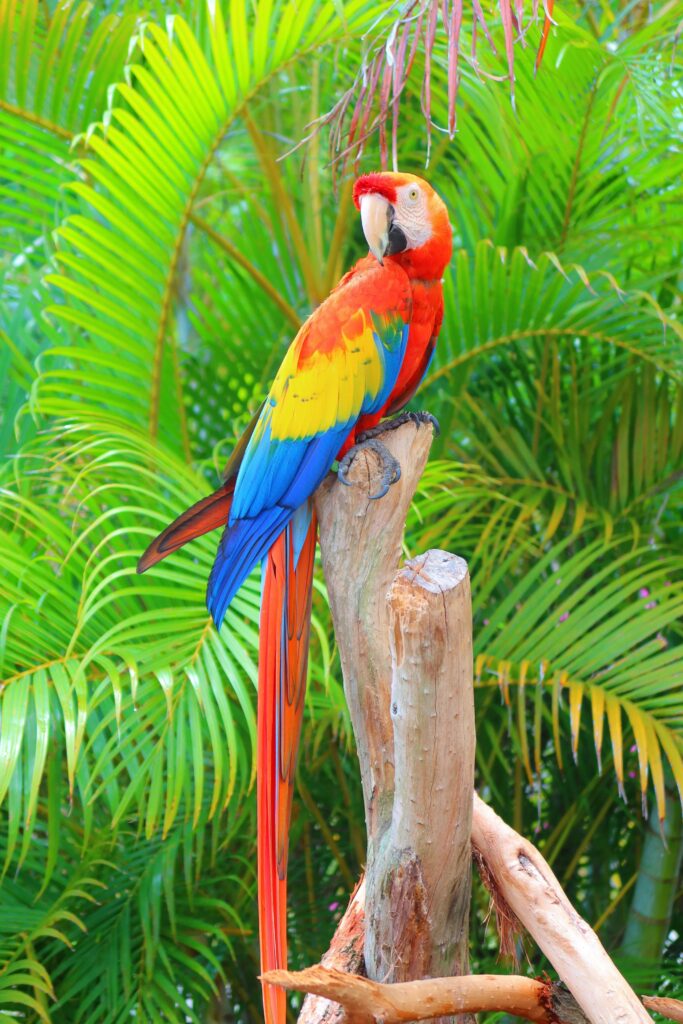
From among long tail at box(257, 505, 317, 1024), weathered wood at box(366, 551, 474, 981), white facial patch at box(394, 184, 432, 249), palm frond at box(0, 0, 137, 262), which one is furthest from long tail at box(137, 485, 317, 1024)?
palm frond at box(0, 0, 137, 262)

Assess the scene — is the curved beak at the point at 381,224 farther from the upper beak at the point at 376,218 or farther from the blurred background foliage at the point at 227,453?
the blurred background foliage at the point at 227,453

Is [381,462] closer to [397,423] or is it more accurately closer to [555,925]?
[397,423]

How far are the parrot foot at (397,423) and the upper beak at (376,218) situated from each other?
7.6 inches

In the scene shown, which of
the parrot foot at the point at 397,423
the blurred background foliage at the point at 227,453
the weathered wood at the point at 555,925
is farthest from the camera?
the blurred background foliage at the point at 227,453

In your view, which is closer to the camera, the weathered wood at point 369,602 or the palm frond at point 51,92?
the weathered wood at point 369,602

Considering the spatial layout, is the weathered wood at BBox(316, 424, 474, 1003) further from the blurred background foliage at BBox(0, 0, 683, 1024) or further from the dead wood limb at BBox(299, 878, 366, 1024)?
the blurred background foliage at BBox(0, 0, 683, 1024)

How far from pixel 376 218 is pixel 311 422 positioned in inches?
9.3

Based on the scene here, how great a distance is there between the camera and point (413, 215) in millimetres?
1086

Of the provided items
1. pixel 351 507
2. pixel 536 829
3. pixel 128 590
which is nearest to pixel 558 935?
pixel 351 507

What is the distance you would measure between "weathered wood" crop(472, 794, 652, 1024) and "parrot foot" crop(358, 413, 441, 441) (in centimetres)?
44

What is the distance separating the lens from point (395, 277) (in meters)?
1.11

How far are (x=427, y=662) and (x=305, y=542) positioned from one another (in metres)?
0.26

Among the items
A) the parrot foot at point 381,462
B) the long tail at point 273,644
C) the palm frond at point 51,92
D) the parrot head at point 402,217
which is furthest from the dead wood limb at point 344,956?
the palm frond at point 51,92

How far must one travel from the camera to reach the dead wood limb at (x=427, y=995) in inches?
30.7
